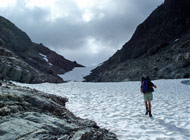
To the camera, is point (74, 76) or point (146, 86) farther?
point (74, 76)

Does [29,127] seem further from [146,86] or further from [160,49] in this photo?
[160,49]

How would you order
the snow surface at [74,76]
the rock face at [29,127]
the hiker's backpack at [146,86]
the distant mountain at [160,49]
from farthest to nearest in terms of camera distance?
the snow surface at [74,76], the distant mountain at [160,49], the hiker's backpack at [146,86], the rock face at [29,127]

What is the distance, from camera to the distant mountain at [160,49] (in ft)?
117

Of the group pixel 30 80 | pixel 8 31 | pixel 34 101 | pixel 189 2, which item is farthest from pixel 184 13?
pixel 34 101

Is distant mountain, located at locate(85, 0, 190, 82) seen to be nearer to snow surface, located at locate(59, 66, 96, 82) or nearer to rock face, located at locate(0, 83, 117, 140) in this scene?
snow surface, located at locate(59, 66, 96, 82)

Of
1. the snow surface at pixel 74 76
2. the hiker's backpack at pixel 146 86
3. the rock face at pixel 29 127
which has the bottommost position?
the rock face at pixel 29 127

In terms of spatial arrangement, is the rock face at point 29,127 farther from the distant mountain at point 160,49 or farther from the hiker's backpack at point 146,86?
the distant mountain at point 160,49

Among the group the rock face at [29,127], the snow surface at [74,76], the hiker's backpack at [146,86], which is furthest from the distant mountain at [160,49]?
the rock face at [29,127]

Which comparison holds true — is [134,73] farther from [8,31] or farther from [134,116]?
[8,31]

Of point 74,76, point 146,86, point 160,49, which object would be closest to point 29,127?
point 146,86

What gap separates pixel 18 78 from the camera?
88.0ft

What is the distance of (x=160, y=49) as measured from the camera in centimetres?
5081

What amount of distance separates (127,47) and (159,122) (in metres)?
67.7

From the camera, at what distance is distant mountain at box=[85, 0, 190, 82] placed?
3566cm
